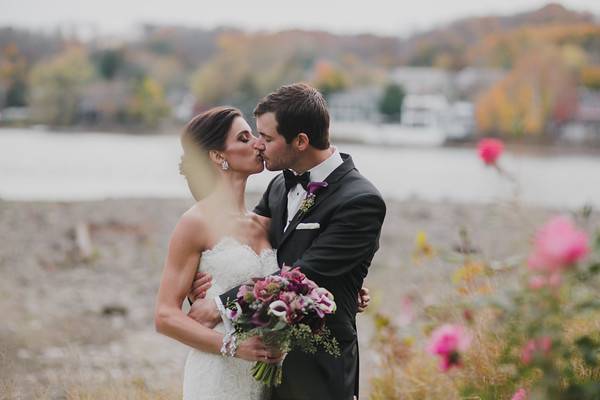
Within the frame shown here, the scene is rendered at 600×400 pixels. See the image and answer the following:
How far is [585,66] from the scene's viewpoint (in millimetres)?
85188

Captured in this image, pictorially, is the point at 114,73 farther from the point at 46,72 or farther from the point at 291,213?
the point at 291,213

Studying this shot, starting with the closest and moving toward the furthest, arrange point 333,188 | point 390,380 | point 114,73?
point 333,188 → point 390,380 → point 114,73

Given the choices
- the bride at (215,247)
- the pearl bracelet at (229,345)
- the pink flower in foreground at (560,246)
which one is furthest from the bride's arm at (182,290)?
the pink flower in foreground at (560,246)

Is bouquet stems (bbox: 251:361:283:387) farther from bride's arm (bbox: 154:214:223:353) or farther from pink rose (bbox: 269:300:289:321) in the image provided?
pink rose (bbox: 269:300:289:321)

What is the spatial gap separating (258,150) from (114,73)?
93305mm

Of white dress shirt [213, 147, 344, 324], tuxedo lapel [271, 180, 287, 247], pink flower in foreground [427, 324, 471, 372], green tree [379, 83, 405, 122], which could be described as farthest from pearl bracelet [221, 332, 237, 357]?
green tree [379, 83, 405, 122]

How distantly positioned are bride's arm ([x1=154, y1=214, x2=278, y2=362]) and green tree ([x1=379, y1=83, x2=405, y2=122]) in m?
99.3

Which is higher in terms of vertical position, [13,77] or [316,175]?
[316,175]

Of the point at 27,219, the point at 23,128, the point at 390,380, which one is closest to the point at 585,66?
the point at 23,128

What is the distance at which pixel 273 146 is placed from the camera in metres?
3.68

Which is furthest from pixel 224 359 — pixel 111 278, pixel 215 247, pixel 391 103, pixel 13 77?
pixel 391 103

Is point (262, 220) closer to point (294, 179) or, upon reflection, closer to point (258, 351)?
point (294, 179)

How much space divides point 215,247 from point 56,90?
3139 inches

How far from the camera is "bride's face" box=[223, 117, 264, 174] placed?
381 centimetres
